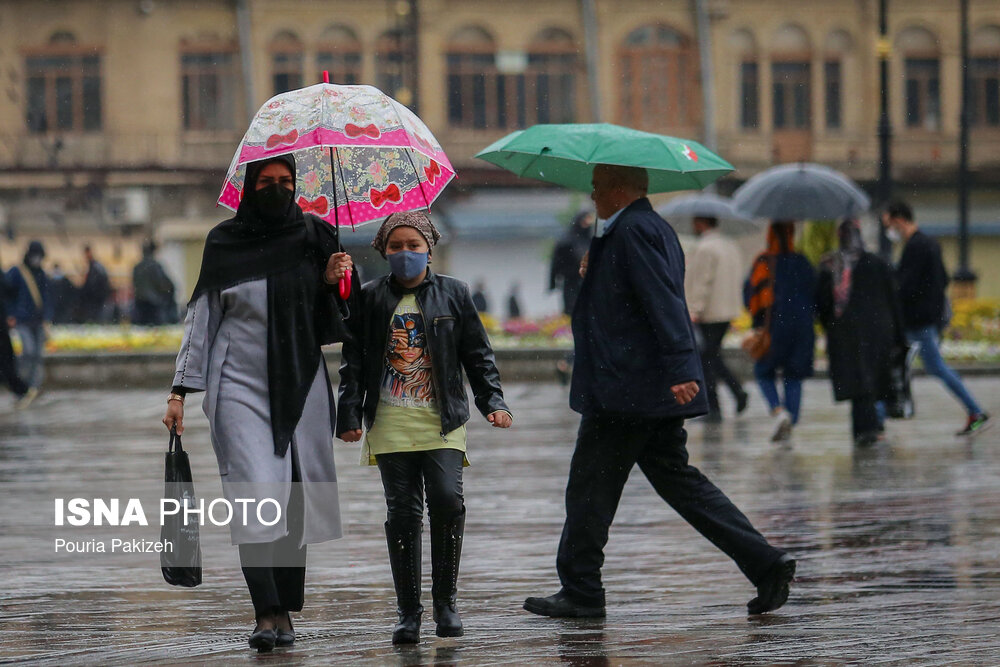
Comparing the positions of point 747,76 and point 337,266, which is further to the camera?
point 747,76

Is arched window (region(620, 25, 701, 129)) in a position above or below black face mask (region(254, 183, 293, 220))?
above

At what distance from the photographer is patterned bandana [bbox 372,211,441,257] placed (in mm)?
6189

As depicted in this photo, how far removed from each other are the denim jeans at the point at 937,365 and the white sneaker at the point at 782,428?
129cm

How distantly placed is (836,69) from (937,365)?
32.9m

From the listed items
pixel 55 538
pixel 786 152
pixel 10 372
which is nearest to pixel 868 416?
pixel 55 538

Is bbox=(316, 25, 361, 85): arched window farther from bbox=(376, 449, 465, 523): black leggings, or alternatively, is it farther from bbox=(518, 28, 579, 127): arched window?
bbox=(376, 449, 465, 523): black leggings

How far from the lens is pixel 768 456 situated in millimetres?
12422

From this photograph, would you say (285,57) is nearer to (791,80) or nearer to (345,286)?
(791,80)

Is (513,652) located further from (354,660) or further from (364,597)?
(364,597)

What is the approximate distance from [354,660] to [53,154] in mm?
39688

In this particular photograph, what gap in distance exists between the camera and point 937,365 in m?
13.8

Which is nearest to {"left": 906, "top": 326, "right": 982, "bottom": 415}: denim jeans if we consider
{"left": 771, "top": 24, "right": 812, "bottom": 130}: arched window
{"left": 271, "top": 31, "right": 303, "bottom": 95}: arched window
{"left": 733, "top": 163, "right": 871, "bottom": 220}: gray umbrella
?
Answer: {"left": 733, "top": 163, "right": 871, "bottom": 220}: gray umbrella

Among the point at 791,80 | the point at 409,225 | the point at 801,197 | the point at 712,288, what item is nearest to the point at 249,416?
the point at 409,225

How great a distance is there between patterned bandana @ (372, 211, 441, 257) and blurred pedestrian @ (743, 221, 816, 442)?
7384mm
